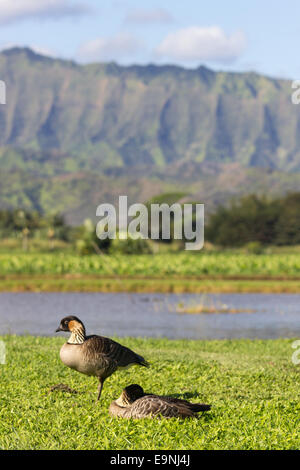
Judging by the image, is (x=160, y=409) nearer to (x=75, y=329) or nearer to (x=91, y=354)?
(x=91, y=354)

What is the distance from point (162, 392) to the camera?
12.3 metres

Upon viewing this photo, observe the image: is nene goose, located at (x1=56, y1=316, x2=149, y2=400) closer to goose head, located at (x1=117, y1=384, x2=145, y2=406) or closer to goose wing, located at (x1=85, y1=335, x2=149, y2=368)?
goose wing, located at (x1=85, y1=335, x2=149, y2=368)

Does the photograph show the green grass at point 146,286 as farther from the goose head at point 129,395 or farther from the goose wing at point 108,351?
the goose head at point 129,395

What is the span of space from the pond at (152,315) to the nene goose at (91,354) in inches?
543

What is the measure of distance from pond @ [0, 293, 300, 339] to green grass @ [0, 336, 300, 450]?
9.20 metres

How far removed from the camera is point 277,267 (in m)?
55.3

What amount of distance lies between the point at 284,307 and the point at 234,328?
8.76m

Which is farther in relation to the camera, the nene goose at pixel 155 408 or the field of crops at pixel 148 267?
the field of crops at pixel 148 267

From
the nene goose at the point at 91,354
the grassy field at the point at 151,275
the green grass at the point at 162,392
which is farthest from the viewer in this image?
the grassy field at the point at 151,275

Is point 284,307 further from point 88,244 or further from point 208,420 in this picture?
point 88,244

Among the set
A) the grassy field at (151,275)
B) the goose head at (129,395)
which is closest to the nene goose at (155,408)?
the goose head at (129,395)

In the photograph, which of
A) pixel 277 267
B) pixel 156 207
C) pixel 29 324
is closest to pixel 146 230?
pixel 156 207

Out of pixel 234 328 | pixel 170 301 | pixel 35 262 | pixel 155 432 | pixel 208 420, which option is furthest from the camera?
pixel 35 262

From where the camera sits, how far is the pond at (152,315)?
89.8ft
